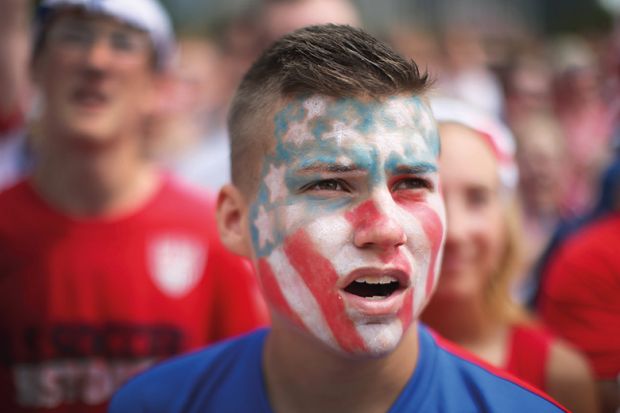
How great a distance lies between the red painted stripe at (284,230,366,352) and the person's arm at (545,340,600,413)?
3.65 ft

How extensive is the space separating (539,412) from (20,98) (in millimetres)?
3839

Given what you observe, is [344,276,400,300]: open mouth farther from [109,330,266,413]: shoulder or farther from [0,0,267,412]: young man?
[0,0,267,412]: young man

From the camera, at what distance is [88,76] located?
9.69 ft

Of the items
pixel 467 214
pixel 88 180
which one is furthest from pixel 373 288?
pixel 88 180

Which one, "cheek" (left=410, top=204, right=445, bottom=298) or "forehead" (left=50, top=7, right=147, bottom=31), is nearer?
"cheek" (left=410, top=204, right=445, bottom=298)

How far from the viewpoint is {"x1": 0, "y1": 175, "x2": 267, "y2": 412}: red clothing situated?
2818 mm

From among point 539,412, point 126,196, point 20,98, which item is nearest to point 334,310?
point 539,412

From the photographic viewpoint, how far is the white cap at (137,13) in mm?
2963

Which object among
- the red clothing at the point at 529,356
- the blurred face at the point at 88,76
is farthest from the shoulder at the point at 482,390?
the blurred face at the point at 88,76

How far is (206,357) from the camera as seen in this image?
7.47ft

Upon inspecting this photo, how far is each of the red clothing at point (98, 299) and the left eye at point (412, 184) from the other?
1234mm

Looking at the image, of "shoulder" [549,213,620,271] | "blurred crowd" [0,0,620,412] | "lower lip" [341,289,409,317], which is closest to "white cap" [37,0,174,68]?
"blurred crowd" [0,0,620,412]

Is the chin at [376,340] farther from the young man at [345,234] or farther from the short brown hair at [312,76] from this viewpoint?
the short brown hair at [312,76]

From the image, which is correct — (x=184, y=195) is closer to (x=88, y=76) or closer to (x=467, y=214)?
(x=88, y=76)
